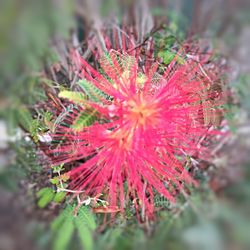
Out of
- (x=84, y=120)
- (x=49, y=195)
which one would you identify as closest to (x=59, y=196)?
(x=49, y=195)

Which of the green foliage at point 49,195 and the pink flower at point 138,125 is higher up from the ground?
the pink flower at point 138,125

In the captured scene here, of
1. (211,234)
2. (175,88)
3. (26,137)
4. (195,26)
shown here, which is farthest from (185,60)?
(211,234)

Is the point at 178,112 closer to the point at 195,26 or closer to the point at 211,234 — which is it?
the point at 195,26

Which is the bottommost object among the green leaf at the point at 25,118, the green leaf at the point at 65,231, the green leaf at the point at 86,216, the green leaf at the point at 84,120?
the green leaf at the point at 65,231

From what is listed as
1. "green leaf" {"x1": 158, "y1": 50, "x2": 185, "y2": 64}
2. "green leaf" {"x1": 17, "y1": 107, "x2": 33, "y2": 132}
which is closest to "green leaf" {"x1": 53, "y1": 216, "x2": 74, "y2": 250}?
"green leaf" {"x1": 17, "y1": 107, "x2": 33, "y2": 132}

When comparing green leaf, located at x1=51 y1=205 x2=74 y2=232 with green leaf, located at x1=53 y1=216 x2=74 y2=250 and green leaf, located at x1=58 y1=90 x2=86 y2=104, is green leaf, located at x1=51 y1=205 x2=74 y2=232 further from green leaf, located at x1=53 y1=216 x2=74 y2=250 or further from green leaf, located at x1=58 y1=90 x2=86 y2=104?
green leaf, located at x1=58 y1=90 x2=86 y2=104

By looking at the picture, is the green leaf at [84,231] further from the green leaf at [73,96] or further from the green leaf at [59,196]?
the green leaf at [73,96]

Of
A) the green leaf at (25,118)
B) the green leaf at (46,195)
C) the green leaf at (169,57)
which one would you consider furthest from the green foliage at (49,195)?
the green leaf at (169,57)
